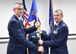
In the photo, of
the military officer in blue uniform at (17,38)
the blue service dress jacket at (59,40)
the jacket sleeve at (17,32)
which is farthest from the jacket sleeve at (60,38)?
the jacket sleeve at (17,32)

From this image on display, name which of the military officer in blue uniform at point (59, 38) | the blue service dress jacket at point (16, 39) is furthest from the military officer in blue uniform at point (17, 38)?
the military officer in blue uniform at point (59, 38)

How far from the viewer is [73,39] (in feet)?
18.6

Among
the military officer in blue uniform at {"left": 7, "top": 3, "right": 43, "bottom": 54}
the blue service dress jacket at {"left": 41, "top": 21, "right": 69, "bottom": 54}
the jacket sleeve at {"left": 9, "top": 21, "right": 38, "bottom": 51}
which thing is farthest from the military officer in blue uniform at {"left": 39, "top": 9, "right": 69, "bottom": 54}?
the jacket sleeve at {"left": 9, "top": 21, "right": 38, "bottom": 51}

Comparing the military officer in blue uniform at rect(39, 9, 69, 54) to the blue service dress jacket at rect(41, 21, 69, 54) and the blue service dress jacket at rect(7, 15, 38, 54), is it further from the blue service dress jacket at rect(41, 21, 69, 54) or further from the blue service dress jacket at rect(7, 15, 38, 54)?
the blue service dress jacket at rect(7, 15, 38, 54)

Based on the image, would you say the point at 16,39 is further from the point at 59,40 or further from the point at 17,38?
the point at 59,40

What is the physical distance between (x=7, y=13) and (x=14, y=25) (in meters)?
2.11

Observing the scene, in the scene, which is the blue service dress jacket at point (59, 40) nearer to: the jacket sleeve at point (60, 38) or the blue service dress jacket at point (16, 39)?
the jacket sleeve at point (60, 38)

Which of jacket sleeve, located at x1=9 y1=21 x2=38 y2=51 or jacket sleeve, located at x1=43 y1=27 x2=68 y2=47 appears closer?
jacket sleeve, located at x1=9 y1=21 x2=38 y2=51

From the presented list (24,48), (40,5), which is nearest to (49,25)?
(40,5)

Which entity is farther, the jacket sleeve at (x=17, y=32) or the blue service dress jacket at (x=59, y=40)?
the blue service dress jacket at (x=59, y=40)

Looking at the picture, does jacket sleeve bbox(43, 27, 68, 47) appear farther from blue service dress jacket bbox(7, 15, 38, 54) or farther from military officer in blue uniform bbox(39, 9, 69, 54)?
blue service dress jacket bbox(7, 15, 38, 54)

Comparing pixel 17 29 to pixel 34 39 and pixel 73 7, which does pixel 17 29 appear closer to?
pixel 34 39

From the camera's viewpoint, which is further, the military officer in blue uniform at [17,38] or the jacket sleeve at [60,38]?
the jacket sleeve at [60,38]

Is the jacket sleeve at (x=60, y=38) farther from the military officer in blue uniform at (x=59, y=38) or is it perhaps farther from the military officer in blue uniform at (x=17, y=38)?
the military officer in blue uniform at (x=17, y=38)
